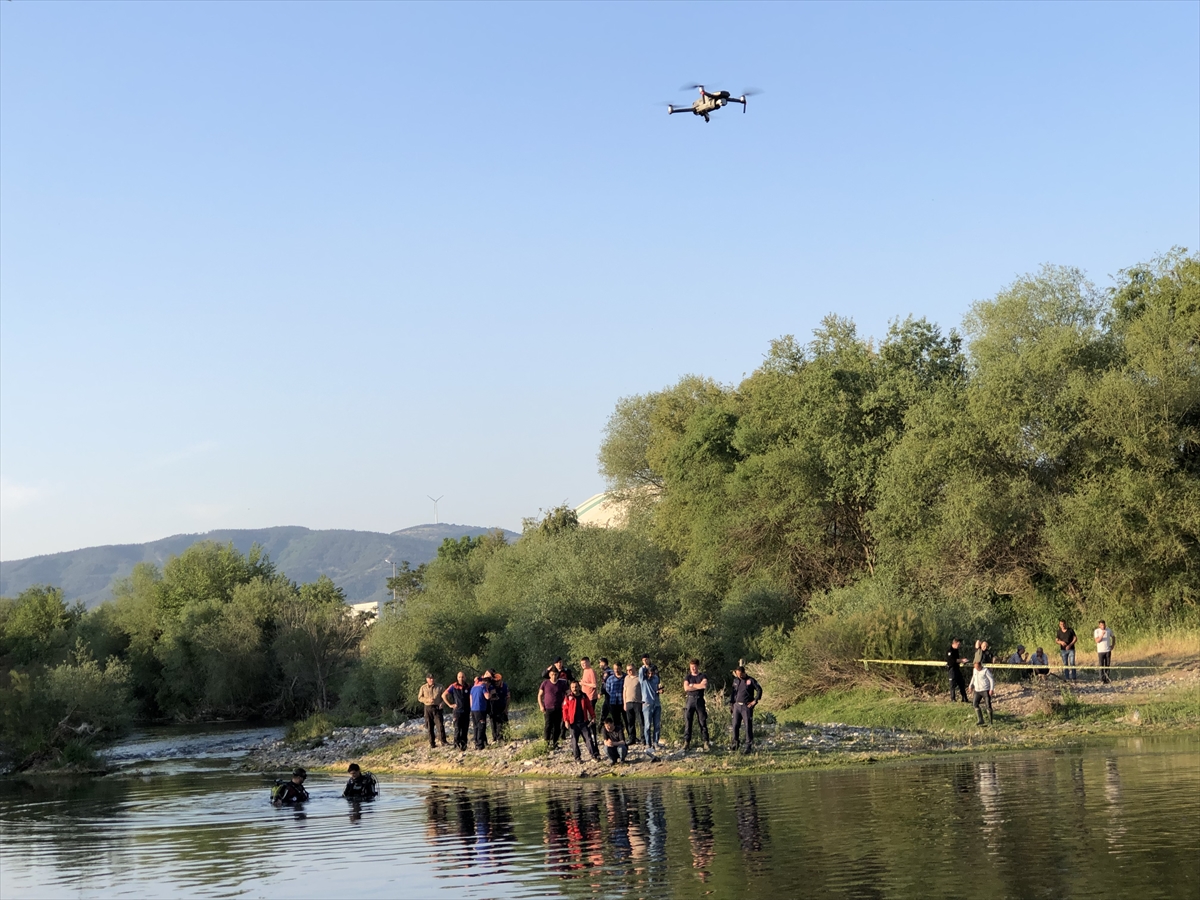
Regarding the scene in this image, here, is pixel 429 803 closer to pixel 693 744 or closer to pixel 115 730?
pixel 693 744

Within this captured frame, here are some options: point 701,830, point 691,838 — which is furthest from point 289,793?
point 691,838

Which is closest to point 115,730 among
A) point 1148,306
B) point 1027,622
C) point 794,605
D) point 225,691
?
point 225,691

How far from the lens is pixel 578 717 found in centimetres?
2777

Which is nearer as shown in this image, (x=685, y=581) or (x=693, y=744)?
(x=693, y=744)

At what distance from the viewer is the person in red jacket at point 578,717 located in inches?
1089

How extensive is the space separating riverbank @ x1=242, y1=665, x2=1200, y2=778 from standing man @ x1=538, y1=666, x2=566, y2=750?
0.33m

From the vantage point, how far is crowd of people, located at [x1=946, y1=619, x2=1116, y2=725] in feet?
101

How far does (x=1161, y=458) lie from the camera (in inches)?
1816

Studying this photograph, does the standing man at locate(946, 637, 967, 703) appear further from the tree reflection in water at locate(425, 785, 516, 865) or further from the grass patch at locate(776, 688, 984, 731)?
the tree reflection in water at locate(425, 785, 516, 865)

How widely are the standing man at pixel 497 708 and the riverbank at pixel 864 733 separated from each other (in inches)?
24.7

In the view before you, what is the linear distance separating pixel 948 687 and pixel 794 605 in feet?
53.3

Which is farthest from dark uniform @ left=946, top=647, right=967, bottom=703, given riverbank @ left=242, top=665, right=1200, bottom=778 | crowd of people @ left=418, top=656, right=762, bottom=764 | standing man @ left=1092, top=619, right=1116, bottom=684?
crowd of people @ left=418, top=656, right=762, bottom=764

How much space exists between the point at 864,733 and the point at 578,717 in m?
7.60

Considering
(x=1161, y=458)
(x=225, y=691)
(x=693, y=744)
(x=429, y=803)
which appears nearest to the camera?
(x=429, y=803)
